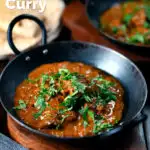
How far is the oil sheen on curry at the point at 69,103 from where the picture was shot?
5.75 ft

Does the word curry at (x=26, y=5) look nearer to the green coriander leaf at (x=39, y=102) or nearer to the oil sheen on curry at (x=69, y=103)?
the oil sheen on curry at (x=69, y=103)

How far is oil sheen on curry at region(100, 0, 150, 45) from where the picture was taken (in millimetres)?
2473

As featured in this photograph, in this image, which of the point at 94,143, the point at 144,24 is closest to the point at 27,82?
the point at 94,143

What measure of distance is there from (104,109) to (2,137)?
497 millimetres

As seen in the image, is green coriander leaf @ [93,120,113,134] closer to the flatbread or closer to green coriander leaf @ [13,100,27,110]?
green coriander leaf @ [13,100,27,110]

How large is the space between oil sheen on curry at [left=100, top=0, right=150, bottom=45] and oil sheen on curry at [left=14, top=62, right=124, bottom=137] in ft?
1.78

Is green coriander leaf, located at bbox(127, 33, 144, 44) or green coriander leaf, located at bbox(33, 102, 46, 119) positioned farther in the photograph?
green coriander leaf, located at bbox(127, 33, 144, 44)

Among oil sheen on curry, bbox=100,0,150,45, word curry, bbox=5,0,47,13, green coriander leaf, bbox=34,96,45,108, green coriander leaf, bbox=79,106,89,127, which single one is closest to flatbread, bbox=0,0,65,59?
word curry, bbox=5,0,47,13

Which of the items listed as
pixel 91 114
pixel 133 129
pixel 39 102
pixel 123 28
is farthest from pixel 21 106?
pixel 123 28

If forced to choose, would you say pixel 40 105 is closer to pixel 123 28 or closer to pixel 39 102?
pixel 39 102

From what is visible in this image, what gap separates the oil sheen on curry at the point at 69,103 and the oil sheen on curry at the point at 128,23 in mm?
543

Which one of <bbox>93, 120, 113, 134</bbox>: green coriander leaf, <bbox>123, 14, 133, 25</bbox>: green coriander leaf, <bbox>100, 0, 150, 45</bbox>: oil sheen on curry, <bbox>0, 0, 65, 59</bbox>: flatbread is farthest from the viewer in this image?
<bbox>123, 14, 133, 25</bbox>: green coriander leaf

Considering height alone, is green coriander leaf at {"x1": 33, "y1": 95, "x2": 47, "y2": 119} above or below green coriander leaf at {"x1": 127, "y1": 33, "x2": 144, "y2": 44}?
above

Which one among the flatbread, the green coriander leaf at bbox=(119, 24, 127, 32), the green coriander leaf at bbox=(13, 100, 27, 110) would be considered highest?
the flatbread
